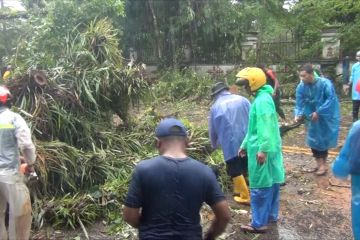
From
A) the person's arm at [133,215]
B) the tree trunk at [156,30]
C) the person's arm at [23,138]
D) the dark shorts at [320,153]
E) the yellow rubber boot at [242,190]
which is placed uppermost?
the tree trunk at [156,30]

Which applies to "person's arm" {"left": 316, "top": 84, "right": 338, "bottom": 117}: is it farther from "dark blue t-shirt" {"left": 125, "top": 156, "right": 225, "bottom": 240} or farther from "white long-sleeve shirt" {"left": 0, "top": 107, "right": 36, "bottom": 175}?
"dark blue t-shirt" {"left": 125, "top": 156, "right": 225, "bottom": 240}

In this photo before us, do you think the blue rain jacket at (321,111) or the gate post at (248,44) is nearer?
the blue rain jacket at (321,111)

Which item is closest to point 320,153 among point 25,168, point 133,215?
point 25,168

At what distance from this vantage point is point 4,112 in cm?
432

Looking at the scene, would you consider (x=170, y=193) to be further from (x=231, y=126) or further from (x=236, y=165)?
(x=236, y=165)

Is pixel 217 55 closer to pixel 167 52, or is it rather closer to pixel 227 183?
pixel 167 52

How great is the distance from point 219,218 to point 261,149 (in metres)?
1.98

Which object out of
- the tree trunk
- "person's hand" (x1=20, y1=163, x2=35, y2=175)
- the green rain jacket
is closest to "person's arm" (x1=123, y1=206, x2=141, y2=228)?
"person's hand" (x1=20, y1=163, x2=35, y2=175)

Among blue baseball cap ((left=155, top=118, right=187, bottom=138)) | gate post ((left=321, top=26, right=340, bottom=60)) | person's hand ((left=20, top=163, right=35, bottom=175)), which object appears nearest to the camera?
blue baseball cap ((left=155, top=118, right=187, bottom=138))

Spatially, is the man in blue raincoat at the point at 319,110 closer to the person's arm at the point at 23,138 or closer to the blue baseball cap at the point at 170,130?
the person's arm at the point at 23,138

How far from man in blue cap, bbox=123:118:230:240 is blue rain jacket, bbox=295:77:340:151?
4487mm

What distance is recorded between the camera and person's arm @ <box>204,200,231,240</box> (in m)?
2.86

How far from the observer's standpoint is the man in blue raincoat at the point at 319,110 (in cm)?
686

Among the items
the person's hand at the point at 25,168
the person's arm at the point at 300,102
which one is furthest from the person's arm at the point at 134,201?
the person's arm at the point at 300,102
